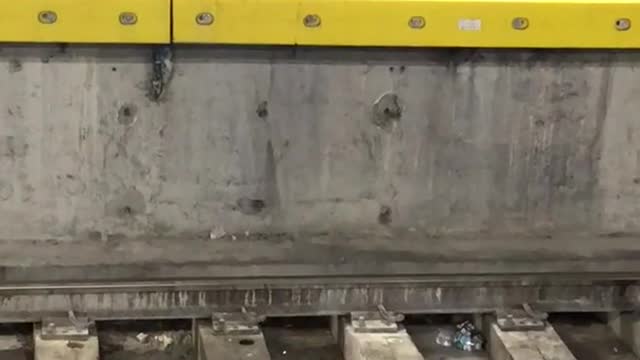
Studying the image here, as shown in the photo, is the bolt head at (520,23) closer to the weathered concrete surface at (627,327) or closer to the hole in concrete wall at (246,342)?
the weathered concrete surface at (627,327)

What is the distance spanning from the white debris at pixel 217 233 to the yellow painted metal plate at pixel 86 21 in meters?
0.75

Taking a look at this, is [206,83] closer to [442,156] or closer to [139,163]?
[139,163]

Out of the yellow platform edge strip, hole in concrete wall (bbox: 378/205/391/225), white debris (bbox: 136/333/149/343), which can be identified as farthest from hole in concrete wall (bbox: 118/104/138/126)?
hole in concrete wall (bbox: 378/205/391/225)

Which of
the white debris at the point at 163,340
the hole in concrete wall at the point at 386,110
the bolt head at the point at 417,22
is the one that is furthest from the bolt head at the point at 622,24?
the white debris at the point at 163,340

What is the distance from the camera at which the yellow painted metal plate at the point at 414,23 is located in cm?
413

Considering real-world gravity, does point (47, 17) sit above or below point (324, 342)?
above

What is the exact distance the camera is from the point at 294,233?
4.50 meters

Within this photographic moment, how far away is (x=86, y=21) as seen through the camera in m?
4.05

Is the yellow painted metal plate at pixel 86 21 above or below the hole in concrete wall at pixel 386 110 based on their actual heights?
above

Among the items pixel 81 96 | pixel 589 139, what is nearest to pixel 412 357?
pixel 589 139

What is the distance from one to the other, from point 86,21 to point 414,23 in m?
1.12

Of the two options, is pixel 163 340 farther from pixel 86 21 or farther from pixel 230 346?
pixel 86 21

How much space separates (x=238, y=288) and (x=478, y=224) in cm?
96

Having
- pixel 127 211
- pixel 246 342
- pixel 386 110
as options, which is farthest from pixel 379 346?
pixel 127 211
